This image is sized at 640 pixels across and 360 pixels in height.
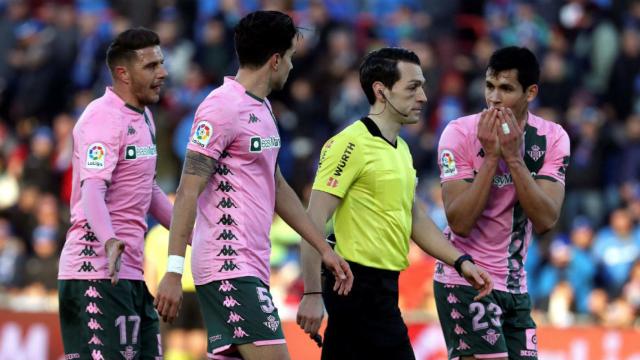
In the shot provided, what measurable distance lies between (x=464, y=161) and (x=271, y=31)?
6.01 ft

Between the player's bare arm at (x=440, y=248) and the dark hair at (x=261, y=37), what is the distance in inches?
62.1

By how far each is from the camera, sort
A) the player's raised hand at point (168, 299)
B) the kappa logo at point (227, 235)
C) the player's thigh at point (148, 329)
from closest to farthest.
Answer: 1. the player's raised hand at point (168, 299)
2. the kappa logo at point (227, 235)
3. the player's thigh at point (148, 329)

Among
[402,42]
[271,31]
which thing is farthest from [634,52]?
[271,31]

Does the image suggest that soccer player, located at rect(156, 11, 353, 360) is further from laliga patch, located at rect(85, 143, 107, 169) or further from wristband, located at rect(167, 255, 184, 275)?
laliga patch, located at rect(85, 143, 107, 169)

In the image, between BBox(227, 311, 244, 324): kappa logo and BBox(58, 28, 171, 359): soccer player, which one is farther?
BBox(58, 28, 171, 359): soccer player

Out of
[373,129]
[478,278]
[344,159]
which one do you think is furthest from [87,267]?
[478,278]

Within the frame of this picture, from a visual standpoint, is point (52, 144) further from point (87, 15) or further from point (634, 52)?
point (634, 52)

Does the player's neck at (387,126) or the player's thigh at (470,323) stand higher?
the player's neck at (387,126)

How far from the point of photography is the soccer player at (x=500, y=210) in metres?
8.86

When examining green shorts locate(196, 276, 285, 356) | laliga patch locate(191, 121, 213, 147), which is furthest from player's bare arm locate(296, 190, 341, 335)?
laliga patch locate(191, 121, 213, 147)

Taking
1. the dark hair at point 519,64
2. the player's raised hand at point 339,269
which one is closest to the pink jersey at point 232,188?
the player's raised hand at point 339,269

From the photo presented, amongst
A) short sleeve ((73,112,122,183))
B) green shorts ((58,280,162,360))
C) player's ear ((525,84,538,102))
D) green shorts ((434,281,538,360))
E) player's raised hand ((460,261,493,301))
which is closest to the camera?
player's raised hand ((460,261,493,301))

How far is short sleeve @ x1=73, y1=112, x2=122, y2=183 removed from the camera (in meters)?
8.37

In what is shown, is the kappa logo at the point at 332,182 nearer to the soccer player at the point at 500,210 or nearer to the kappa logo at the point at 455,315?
the soccer player at the point at 500,210
